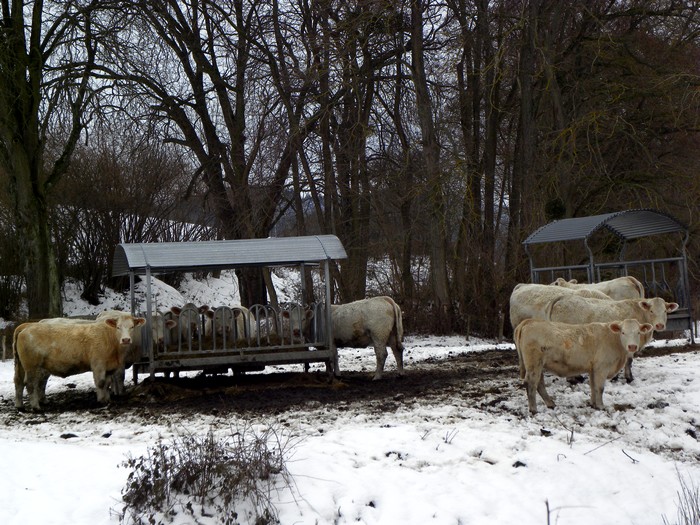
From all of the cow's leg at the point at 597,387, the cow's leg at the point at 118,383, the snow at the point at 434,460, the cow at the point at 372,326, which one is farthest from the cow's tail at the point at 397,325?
the cow's leg at the point at 118,383

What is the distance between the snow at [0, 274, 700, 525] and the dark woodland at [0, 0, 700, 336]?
32.5 feet

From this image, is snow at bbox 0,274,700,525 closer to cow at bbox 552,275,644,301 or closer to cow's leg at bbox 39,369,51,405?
cow's leg at bbox 39,369,51,405

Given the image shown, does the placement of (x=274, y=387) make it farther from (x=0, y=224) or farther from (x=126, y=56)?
(x=0, y=224)

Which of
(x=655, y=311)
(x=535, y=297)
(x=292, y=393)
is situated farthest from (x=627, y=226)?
(x=292, y=393)

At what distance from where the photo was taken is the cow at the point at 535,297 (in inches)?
465

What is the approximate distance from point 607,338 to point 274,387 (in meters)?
5.05

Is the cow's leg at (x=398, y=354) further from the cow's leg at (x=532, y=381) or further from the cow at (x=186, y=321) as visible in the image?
the cow's leg at (x=532, y=381)

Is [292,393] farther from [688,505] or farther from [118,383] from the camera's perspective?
[688,505]

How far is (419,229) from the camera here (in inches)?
894

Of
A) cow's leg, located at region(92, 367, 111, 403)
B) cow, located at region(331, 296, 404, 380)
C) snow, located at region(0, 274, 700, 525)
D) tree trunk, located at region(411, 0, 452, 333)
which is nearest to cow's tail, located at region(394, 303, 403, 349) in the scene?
cow, located at region(331, 296, 404, 380)

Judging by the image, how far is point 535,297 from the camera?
475 inches

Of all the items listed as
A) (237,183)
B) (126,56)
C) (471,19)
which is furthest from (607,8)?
(126,56)

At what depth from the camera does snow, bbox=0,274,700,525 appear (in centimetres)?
661

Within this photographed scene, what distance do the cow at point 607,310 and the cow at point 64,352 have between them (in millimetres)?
6395
